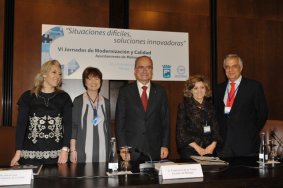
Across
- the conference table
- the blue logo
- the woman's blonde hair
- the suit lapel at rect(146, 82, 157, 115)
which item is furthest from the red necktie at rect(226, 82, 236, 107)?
the woman's blonde hair

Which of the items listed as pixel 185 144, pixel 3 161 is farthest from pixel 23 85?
pixel 185 144

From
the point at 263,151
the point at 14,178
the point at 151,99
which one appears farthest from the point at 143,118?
the point at 14,178

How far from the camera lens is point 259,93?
3303 mm

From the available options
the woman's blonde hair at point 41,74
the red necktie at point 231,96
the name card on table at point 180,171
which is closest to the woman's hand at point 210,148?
the red necktie at point 231,96

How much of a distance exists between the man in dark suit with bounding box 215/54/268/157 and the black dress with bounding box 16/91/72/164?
4.99ft

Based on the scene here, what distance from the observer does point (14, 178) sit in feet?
5.55

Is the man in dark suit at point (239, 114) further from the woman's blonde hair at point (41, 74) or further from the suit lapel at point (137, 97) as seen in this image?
the woman's blonde hair at point (41, 74)

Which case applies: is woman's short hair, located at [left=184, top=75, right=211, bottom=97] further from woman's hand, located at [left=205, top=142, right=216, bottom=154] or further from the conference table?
the conference table

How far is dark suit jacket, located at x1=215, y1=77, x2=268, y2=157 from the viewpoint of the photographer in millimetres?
3219

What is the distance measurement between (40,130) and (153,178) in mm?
1284

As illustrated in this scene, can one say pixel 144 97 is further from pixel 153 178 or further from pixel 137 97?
pixel 153 178

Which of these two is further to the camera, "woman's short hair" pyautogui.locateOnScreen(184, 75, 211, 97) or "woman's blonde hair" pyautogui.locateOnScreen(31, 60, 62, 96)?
"woman's short hair" pyautogui.locateOnScreen(184, 75, 211, 97)

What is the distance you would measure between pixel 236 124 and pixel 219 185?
1555 mm

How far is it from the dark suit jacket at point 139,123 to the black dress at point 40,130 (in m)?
0.54
